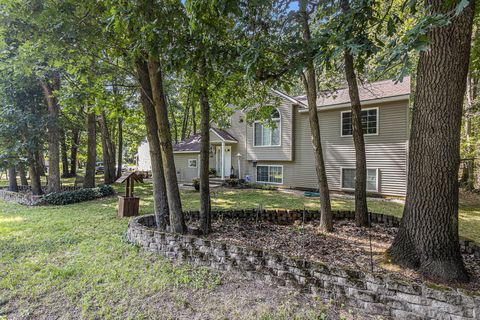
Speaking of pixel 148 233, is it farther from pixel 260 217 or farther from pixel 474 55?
pixel 474 55

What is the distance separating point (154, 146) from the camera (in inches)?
214

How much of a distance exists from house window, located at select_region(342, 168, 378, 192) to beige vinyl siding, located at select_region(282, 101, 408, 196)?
0.62ft

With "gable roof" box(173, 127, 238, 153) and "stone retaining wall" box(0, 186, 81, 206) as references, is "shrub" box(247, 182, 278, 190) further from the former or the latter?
"stone retaining wall" box(0, 186, 81, 206)

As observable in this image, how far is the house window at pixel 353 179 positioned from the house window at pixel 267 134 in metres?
3.93

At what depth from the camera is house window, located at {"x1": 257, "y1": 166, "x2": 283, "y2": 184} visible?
48.0ft

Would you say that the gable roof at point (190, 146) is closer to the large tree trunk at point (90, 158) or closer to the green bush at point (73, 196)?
the large tree trunk at point (90, 158)

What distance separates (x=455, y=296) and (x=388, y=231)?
3.04 metres

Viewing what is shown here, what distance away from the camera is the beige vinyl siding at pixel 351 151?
10969 millimetres

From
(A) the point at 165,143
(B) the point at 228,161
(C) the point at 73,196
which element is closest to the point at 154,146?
(A) the point at 165,143

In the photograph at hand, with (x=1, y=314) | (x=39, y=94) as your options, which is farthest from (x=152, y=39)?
(x=39, y=94)

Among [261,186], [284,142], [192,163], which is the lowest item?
[261,186]

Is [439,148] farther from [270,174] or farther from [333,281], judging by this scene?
[270,174]

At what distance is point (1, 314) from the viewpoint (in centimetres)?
287

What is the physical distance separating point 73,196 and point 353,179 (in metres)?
12.2
